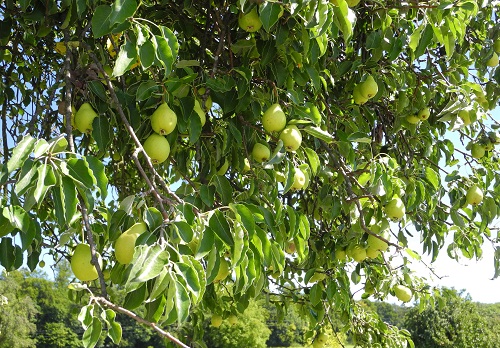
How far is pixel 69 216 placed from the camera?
3.85ft

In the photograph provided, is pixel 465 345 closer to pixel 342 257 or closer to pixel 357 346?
pixel 357 346

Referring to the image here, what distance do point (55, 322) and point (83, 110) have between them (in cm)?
3940

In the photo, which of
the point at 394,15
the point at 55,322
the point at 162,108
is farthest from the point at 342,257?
the point at 55,322

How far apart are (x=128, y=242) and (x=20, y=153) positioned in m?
0.34

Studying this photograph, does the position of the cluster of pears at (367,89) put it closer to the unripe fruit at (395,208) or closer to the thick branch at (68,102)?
the unripe fruit at (395,208)

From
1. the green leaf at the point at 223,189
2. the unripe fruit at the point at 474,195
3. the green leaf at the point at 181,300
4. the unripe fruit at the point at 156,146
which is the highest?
the unripe fruit at the point at 474,195

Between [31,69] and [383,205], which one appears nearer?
[383,205]

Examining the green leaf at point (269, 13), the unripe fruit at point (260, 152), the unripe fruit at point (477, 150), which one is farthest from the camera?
the unripe fruit at point (477, 150)

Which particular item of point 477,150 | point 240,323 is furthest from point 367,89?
point 240,323

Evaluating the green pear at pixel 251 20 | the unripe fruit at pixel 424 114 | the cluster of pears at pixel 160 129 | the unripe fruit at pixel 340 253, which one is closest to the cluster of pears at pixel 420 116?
the unripe fruit at pixel 424 114

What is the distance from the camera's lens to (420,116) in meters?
2.63

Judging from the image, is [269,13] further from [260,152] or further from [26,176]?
[26,176]

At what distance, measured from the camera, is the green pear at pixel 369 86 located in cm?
230

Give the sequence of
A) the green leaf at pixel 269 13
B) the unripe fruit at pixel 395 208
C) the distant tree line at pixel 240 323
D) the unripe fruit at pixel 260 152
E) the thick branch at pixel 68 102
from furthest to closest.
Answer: the distant tree line at pixel 240 323 → the unripe fruit at pixel 395 208 → the unripe fruit at pixel 260 152 → the green leaf at pixel 269 13 → the thick branch at pixel 68 102
